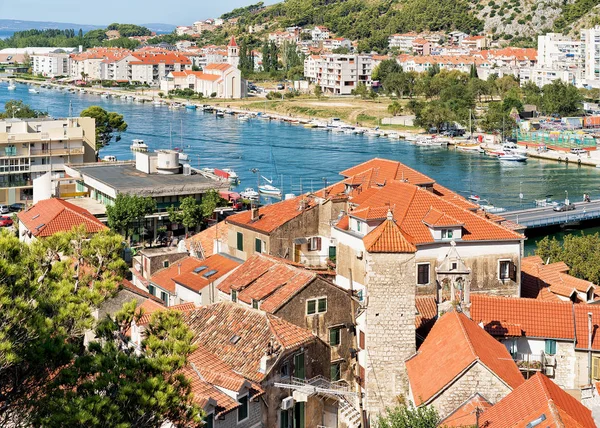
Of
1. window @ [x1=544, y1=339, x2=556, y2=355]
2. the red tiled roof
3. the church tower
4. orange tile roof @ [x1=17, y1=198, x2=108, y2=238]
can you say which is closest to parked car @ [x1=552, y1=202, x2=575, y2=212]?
orange tile roof @ [x1=17, y1=198, x2=108, y2=238]

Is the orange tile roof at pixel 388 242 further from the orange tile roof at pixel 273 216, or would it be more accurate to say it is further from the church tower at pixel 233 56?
the church tower at pixel 233 56

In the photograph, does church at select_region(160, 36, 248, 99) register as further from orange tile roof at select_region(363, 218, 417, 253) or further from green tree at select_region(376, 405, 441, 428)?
green tree at select_region(376, 405, 441, 428)

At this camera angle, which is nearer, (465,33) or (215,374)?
(215,374)

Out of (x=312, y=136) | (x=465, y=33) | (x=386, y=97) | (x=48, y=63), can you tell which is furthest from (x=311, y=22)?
(x=312, y=136)

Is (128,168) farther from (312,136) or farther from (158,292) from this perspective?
(312,136)

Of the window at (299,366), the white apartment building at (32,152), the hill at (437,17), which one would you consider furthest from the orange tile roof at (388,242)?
the hill at (437,17)

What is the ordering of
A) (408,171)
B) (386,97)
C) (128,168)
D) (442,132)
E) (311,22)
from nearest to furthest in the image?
1. (408,171)
2. (128,168)
3. (442,132)
4. (386,97)
5. (311,22)

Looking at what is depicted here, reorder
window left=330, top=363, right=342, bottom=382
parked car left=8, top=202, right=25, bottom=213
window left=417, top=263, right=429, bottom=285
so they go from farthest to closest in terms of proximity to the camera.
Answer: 1. parked car left=8, top=202, right=25, bottom=213
2. window left=417, top=263, right=429, bottom=285
3. window left=330, top=363, right=342, bottom=382
